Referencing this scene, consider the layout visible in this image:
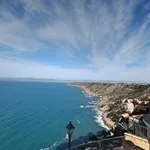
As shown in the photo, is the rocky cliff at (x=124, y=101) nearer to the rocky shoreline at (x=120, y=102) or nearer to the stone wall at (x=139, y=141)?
the rocky shoreline at (x=120, y=102)

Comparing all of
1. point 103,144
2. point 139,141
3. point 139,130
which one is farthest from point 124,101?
point 103,144

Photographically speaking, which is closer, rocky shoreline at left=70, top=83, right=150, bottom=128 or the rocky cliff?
the rocky cliff

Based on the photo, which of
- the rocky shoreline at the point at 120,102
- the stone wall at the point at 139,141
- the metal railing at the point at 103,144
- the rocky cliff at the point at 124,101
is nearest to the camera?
the stone wall at the point at 139,141

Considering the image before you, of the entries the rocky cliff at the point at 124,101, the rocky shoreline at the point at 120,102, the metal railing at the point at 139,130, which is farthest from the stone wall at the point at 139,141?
the rocky shoreline at the point at 120,102

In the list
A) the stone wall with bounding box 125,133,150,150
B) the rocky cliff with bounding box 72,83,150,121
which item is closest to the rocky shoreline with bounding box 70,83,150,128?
the rocky cliff with bounding box 72,83,150,121

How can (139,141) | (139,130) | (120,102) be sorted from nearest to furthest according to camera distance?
(139,141)
(139,130)
(120,102)

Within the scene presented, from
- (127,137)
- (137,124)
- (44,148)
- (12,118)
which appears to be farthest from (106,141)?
(12,118)

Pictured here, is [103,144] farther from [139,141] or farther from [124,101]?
[124,101]

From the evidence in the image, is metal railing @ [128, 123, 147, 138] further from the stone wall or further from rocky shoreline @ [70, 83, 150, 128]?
rocky shoreline @ [70, 83, 150, 128]

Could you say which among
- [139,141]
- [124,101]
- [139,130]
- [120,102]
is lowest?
[120,102]

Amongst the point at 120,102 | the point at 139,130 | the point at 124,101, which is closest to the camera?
the point at 139,130

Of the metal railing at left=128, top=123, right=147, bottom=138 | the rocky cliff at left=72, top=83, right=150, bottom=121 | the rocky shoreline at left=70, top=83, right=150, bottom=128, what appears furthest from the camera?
the rocky shoreline at left=70, top=83, right=150, bottom=128
